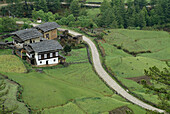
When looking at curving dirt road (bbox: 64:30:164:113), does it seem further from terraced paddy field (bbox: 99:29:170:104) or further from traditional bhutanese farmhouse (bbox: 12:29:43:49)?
traditional bhutanese farmhouse (bbox: 12:29:43:49)

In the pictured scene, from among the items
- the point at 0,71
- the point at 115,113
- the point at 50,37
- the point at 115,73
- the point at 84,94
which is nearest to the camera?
the point at 115,113

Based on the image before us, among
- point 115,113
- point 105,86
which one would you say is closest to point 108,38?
point 105,86

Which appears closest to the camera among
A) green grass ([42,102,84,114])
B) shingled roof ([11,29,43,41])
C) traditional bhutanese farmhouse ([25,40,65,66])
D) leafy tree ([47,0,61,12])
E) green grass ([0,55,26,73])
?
green grass ([42,102,84,114])

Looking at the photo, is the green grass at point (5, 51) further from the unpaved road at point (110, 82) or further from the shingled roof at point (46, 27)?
the unpaved road at point (110, 82)

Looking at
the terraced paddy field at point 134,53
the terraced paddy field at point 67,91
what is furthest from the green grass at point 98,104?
the terraced paddy field at point 134,53

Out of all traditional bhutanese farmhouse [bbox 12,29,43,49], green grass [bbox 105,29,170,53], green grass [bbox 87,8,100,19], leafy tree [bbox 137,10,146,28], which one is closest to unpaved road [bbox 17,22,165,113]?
green grass [bbox 105,29,170,53]

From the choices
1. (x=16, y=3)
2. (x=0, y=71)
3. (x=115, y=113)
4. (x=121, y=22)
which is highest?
(x=16, y=3)

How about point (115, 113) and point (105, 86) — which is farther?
point (105, 86)

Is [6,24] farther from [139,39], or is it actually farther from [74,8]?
[139,39]

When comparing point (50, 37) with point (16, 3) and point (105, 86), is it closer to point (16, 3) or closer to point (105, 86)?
point (105, 86)
